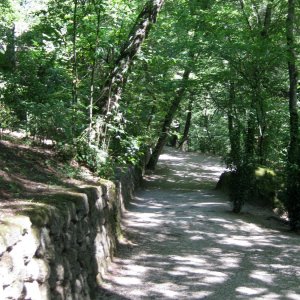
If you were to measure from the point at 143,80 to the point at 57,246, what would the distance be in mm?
9618

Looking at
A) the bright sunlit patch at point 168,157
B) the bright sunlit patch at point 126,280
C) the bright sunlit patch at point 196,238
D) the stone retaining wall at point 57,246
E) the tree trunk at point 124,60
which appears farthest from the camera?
the bright sunlit patch at point 168,157

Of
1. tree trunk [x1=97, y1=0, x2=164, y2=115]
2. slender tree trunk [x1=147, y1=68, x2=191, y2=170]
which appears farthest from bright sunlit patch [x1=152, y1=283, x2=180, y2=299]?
slender tree trunk [x1=147, y1=68, x2=191, y2=170]

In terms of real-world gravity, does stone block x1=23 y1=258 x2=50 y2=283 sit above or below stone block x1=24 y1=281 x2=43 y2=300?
above

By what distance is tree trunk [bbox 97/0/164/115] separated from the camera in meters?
8.05

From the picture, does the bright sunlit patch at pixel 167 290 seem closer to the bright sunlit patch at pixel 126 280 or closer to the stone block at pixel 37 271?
the bright sunlit patch at pixel 126 280

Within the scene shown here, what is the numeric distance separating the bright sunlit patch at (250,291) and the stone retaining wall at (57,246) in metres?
1.92

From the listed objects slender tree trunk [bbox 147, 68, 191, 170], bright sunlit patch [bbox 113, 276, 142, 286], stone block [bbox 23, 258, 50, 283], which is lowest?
bright sunlit patch [bbox 113, 276, 142, 286]

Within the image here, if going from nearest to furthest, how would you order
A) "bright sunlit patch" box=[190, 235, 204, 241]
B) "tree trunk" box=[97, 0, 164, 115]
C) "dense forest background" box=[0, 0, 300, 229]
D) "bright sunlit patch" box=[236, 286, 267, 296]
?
"bright sunlit patch" box=[236, 286, 267, 296], "dense forest background" box=[0, 0, 300, 229], "tree trunk" box=[97, 0, 164, 115], "bright sunlit patch" box=[190, 235, 204, 241]

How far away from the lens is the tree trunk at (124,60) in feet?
26.4

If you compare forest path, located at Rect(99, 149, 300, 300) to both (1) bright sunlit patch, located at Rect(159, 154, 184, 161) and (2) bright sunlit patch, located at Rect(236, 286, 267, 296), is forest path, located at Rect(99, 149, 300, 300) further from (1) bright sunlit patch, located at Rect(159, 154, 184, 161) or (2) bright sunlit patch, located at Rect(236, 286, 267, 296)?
(1) bright sunlit patch, located at Rect(159, 154, 184, 161)

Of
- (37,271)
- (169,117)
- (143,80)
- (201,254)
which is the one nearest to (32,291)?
(37,271)

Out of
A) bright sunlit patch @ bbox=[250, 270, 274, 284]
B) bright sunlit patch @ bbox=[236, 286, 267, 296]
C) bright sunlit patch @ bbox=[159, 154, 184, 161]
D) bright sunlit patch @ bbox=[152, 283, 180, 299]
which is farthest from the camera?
bright sunlit patch @ bbox=[159, 154, 184, 161]

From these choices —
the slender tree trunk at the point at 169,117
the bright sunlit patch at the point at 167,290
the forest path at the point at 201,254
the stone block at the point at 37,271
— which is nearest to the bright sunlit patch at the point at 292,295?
the forest path at the point at 201,254

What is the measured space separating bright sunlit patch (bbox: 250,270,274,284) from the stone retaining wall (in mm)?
2225
